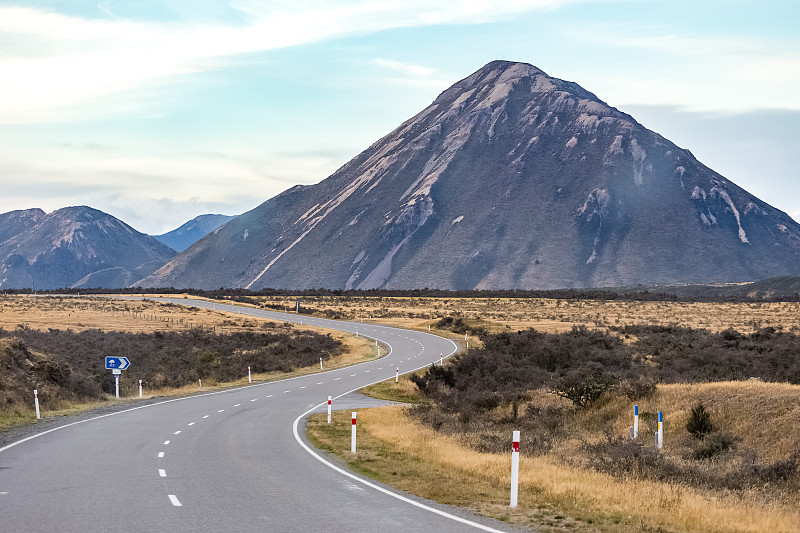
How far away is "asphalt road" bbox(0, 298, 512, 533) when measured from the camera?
10.7m

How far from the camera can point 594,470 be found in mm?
15438

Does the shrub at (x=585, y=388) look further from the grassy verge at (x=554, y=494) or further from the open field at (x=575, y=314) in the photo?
the open field at (x=575, y=314)

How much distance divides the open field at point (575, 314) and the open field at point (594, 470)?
43.4 meters

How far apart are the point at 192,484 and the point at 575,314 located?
80089 millimetres

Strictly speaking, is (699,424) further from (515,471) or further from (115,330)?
(115,330)

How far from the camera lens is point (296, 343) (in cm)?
6119

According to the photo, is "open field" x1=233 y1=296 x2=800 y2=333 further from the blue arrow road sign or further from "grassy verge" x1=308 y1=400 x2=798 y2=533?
"grassy verge" x1=308 y1=400 x2=798 y2=533

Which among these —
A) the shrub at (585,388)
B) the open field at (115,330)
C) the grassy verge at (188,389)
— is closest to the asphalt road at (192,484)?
the grassy verge at (188,389)

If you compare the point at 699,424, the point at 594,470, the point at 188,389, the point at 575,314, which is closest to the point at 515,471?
the point at 594,470

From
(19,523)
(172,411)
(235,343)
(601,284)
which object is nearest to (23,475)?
(19,523)

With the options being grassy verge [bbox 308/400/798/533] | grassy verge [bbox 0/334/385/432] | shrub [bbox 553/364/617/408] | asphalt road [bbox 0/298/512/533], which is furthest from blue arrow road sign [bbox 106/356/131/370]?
shrub [bbox 553/364/617/408]

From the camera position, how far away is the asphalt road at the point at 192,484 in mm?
10672

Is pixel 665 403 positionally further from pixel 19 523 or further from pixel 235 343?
pixel 235 343

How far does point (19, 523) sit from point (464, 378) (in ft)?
85.7
